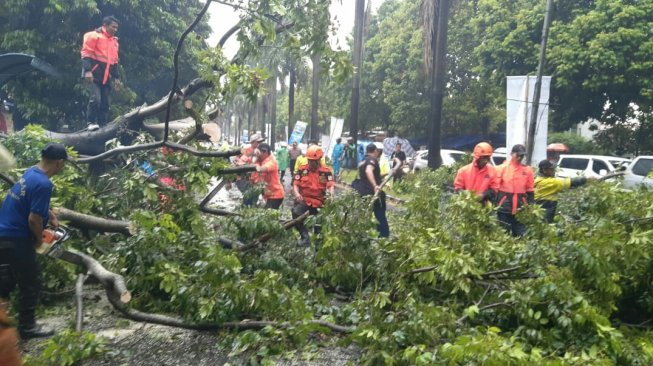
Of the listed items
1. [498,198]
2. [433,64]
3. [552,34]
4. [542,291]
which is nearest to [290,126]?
[552,34]

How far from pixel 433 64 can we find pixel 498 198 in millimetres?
8456

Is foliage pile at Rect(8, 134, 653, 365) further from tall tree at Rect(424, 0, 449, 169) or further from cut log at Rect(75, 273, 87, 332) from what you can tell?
tall tree at Rect(424, 0, 449, 169)

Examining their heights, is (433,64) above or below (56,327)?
above

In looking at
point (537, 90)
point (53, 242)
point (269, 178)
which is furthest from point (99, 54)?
point (537, 90)

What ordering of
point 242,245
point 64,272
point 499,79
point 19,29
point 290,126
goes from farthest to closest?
1. point 290,126
2. point 499,79
3. point 19,29
4. point 242,245
5. point 64,272

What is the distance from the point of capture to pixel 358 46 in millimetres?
19109

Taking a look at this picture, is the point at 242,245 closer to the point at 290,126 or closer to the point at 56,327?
the point at 56,327

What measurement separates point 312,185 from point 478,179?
2.05 meters

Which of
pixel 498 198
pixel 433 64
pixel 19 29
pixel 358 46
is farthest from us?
pixel 358 46

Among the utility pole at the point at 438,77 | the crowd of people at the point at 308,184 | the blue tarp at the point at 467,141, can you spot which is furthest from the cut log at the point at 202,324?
the blue tarp at the point at 467,141

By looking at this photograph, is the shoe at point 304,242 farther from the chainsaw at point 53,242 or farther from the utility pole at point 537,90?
the utility pole at point 537,90

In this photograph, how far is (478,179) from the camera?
688cm

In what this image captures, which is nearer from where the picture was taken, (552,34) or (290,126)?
(552,34)

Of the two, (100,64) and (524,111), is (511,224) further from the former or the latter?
(524,111)
